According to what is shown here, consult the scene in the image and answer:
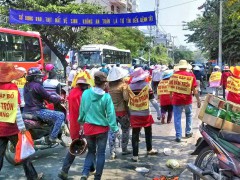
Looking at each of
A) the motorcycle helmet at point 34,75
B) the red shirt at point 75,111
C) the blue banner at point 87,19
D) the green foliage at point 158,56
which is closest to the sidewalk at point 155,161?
the red shirt at point 75,111

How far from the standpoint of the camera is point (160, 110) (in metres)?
10.6

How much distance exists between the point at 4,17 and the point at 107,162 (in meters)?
23.2

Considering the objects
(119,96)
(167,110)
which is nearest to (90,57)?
(167,110)

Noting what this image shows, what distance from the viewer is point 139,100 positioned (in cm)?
644

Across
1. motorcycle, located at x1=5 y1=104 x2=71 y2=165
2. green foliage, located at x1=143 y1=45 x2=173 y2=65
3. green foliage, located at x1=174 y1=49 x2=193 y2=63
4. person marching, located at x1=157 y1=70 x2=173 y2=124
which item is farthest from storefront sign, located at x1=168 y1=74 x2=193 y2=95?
green foliage, located at x1=174 y1=49 x2=193 y2=63

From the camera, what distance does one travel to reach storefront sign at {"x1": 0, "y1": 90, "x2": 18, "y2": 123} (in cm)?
484

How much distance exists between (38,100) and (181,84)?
10.2ft

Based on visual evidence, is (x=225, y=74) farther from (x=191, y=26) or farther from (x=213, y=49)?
(x=191, y=26)

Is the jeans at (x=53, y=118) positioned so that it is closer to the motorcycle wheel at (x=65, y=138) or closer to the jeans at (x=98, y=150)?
the motorcycle wheel at (x=65, y=138)

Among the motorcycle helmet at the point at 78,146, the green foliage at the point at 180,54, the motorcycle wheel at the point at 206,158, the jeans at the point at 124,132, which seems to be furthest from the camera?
the green foliage at the point at 180,54

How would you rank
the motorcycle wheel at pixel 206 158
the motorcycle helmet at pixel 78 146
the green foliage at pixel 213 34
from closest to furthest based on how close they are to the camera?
the motorcycle wheel at pixel 206 158 < the motorcycle helmet at pixel 78 146 < the green foliage at pixel 213 34

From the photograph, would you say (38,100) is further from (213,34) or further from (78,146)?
(213,34)

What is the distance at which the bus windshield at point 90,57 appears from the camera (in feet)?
91.5

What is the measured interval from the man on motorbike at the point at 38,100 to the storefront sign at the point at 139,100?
1.23 m
